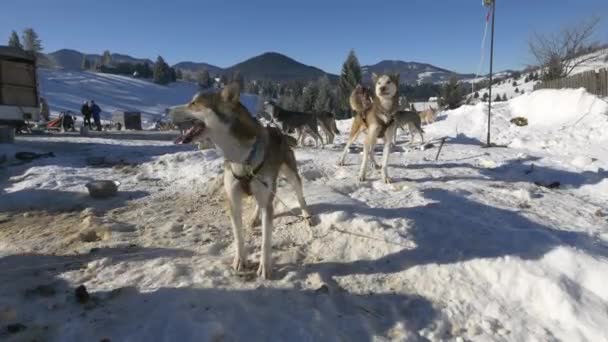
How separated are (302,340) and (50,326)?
213 cm

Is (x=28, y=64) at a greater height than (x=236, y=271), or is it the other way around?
(x=28, y=64)

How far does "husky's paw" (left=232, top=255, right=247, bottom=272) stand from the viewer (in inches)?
174

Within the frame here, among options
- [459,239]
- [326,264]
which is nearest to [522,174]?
[459,239]

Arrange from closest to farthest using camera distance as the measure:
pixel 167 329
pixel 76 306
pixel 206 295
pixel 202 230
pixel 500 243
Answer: pixel 167 329 < pixel 76 306 < pixel 206 295 < pixel 500 243 < pixel 202 230

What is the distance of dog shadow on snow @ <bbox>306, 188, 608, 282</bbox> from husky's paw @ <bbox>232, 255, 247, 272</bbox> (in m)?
0.74

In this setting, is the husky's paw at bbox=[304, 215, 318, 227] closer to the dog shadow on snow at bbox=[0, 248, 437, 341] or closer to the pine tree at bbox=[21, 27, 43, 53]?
the dog shadow on snow at bbox=[0, 248, 437, 341]

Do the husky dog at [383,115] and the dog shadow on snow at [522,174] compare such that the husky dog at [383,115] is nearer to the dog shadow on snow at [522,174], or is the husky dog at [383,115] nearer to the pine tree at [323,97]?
the dog shadow on snow at [522,174]

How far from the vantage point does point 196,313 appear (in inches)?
136

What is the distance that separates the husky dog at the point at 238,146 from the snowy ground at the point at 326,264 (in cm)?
60

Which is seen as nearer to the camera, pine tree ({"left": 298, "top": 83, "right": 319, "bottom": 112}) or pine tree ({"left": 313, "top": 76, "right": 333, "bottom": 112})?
pine tree ({"left": 313, "top": 76, "right": 333, "bottom": 112})

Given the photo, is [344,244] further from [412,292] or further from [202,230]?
[202,230]

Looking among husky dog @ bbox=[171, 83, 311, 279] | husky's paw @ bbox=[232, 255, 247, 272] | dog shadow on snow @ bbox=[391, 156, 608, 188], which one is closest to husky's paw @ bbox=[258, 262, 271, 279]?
husky dog @ bbox=[171, 83, 311, 279]

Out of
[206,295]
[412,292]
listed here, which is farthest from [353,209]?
[206,295]

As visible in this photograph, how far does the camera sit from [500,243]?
4.88 metres
